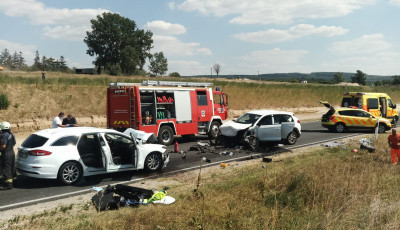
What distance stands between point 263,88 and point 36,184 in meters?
36.4

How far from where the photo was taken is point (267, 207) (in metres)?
6.75

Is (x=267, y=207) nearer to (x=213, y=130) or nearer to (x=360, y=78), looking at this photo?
(x=213, y=130)

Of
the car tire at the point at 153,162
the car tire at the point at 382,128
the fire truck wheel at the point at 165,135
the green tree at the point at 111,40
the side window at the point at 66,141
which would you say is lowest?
the car tire at the point at 382,128

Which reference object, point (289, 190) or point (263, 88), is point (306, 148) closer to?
point (289, 190)

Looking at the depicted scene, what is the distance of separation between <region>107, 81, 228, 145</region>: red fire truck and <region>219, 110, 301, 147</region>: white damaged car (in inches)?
94.8

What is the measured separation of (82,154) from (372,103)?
2100 cm

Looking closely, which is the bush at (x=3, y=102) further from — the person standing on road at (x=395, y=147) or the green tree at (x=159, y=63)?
the green tree at (x=159, y=63)

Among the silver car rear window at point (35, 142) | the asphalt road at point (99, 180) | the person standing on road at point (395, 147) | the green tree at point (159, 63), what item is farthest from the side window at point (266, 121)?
the green tree at point (159, 63)

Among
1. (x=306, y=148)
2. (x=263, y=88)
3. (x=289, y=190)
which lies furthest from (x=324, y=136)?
(x=263, y=88)

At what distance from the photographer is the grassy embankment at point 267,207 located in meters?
5.64

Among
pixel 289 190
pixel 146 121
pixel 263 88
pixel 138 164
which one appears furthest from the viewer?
pixel 263 88

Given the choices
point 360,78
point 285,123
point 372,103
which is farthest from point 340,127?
point 360,78

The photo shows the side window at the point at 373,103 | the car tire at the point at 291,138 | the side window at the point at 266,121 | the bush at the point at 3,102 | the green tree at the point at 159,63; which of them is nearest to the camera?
the side window at the point at 266,121

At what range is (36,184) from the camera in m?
8.88
